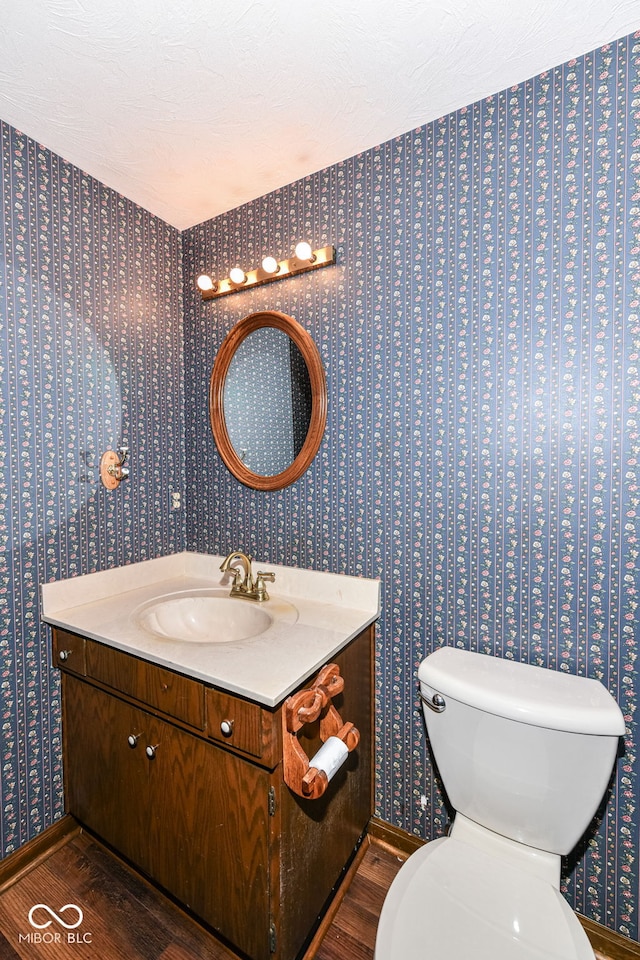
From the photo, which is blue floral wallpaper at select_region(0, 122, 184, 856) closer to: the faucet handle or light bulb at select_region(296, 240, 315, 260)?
the faucet handle

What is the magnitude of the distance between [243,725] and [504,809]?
71cm

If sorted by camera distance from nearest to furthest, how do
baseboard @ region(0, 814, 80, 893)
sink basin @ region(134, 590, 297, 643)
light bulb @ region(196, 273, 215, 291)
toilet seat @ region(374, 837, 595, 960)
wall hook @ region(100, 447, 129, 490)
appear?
toilet seat @ region(374, 837, 595, 960)
baseboard @ region(0, 814, 80, 893)
sink basin @ region(134, 590, 297, 643)
wall hook @ region(100, 447, 129, 490)
light bulb @ region(196, 273, 215, 291)

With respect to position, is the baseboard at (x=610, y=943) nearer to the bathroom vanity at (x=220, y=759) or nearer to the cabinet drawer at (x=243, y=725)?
the bathroom vanity at (x=220, y=759)

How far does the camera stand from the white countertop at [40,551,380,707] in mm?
1063

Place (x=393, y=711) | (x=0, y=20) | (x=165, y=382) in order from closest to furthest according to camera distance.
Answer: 1. (x=0, y=20)
2. (x=393, y=711)
3. (x=165, y=382)

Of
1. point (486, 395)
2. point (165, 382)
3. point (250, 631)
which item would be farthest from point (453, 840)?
point (165, 382)

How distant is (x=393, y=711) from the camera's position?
1.47 meters

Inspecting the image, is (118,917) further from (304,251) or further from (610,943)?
(304,251)

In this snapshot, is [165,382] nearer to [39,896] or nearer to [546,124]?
[546,124]

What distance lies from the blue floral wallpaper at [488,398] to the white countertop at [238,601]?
112mm

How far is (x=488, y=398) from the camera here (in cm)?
129

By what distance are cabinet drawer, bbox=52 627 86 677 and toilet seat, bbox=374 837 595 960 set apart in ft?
3.66

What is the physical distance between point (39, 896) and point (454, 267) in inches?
93.7

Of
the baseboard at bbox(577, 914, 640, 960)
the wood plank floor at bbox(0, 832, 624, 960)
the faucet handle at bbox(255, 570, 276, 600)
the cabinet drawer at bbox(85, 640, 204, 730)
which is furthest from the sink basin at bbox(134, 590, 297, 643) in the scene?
the baseboard at bbox(577, 914, 640, 960)
